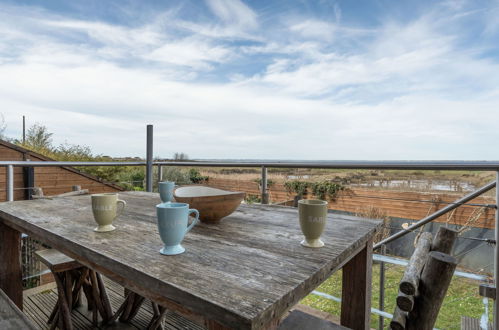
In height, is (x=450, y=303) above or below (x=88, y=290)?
below

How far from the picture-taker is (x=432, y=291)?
0.77 metres

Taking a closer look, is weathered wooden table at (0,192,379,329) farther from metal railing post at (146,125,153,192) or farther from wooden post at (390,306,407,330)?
metal railing post at (146,125,153,192)

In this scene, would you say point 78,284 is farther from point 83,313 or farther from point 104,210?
point 104,210

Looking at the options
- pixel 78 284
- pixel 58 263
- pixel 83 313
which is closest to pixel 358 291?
pixel 58 263

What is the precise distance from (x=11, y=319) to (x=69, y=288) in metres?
0.52

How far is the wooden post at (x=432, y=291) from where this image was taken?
0.75 metres

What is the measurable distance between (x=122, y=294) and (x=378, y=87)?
6.67 metres

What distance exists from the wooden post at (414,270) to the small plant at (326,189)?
3.46m

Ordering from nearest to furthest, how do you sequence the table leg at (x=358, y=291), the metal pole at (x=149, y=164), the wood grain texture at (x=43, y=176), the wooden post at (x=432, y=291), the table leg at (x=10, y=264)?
the wooden post at (x=432, y=291), the table leg at (x=358, y=291), the table leg at (x=10, y=264), the metal pole at (x=149, y=164), the wood grain texture at (x=43, y=176)

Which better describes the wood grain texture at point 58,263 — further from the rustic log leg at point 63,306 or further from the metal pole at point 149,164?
the metal pole at point 149,164

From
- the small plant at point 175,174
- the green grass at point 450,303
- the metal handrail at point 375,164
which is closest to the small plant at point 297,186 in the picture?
the green grass at point 450,303

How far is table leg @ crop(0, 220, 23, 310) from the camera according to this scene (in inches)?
63.1

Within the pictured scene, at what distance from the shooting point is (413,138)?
593cm

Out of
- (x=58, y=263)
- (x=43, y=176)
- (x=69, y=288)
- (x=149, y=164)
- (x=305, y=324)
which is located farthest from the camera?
(x=43, y=176)
